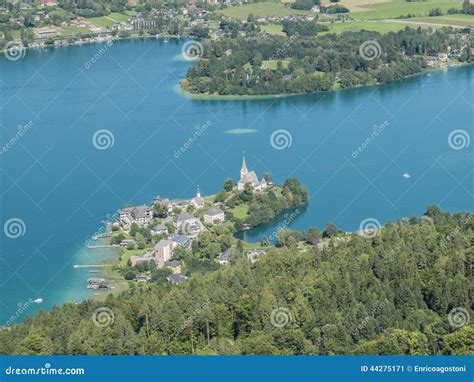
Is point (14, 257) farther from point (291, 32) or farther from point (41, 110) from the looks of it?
point (291, 32)

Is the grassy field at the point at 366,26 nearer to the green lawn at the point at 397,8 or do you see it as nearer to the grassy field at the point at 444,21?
the grassy field at the point at 444,21

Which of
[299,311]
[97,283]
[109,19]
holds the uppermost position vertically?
[299,311]

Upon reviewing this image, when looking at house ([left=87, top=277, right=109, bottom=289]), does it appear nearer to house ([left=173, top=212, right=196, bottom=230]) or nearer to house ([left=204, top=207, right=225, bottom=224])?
house ([left=173, top=212, right=196, bottom=230])

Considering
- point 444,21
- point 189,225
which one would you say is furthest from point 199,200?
point 444,21

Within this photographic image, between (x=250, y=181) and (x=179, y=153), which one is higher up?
(x=250, y=181)

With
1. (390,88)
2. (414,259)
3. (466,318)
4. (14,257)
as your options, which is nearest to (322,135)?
(390,88)

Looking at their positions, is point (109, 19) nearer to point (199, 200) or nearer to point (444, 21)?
point (444, 21)
